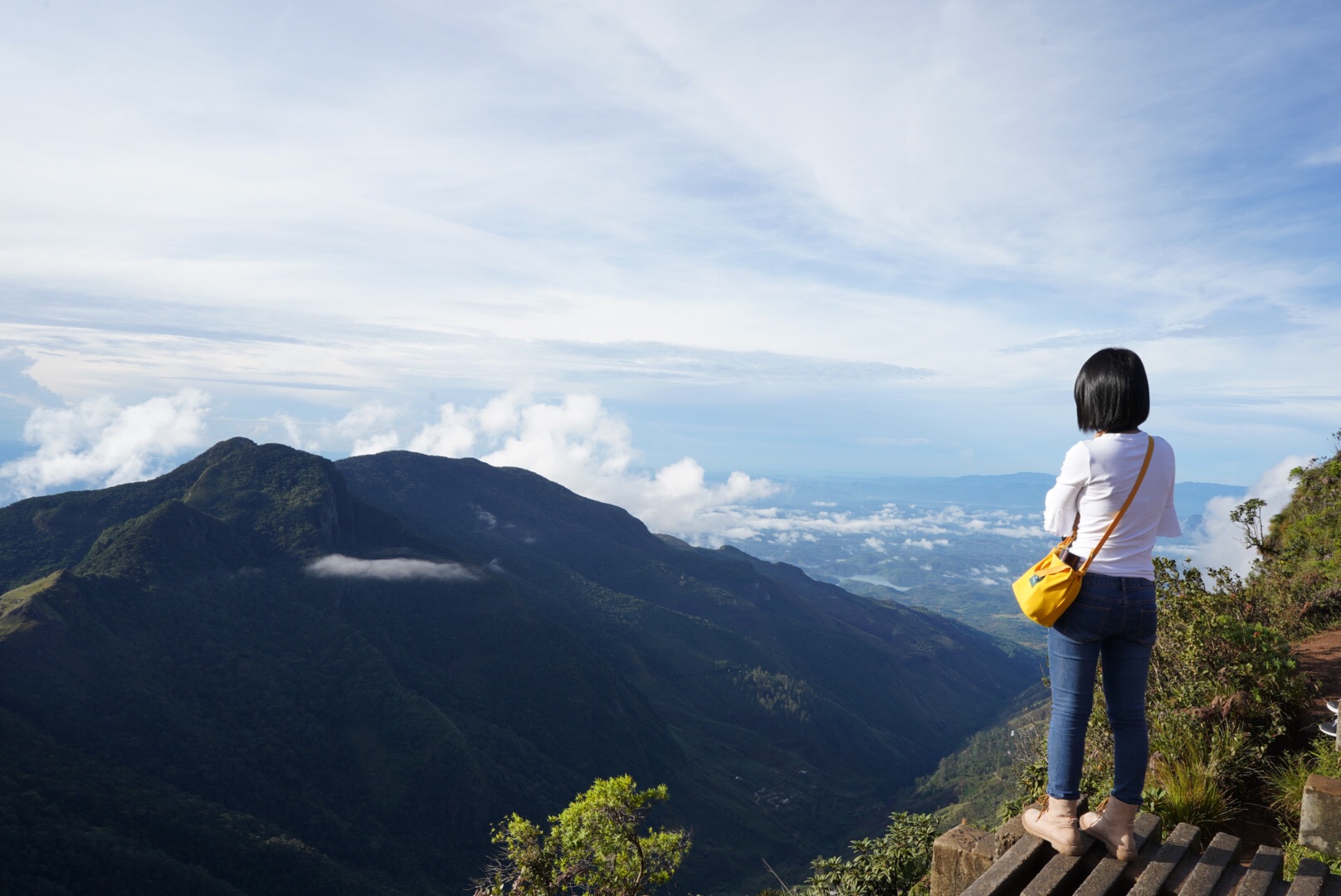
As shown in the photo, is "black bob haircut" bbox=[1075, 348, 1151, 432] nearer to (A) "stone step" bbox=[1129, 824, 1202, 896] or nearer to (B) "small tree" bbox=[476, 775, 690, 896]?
(A) "stone step" bbox=[1129, 824, 1202, 896]

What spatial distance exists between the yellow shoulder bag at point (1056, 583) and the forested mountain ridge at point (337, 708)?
65094mm

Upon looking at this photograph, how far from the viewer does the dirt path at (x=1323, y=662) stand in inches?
294

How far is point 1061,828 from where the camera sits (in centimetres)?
406

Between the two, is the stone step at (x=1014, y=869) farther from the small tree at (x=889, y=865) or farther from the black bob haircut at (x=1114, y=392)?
the small tree at (x=889, y=865)

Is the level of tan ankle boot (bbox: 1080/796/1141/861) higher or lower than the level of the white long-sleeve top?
lower

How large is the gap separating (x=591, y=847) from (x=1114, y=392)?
12973mm

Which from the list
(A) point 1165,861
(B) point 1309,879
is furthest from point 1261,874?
(A) point 1165,861

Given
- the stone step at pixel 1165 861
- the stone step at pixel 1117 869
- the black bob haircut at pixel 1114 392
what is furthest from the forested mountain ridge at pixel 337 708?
the black bob haircut at pixel 1114 392

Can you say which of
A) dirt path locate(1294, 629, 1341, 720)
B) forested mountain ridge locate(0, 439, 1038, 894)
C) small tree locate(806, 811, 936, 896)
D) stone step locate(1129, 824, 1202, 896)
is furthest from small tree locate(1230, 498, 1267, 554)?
forested mountain ridge locate(0, 439, 1038, 894)

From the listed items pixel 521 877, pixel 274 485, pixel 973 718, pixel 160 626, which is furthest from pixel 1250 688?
pixel 973 718

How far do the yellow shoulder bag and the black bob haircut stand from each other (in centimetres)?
17

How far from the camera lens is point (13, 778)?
53531mm

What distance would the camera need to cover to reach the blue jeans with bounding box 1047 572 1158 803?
3.87 metres

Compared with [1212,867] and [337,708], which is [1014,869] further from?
[337,708]
